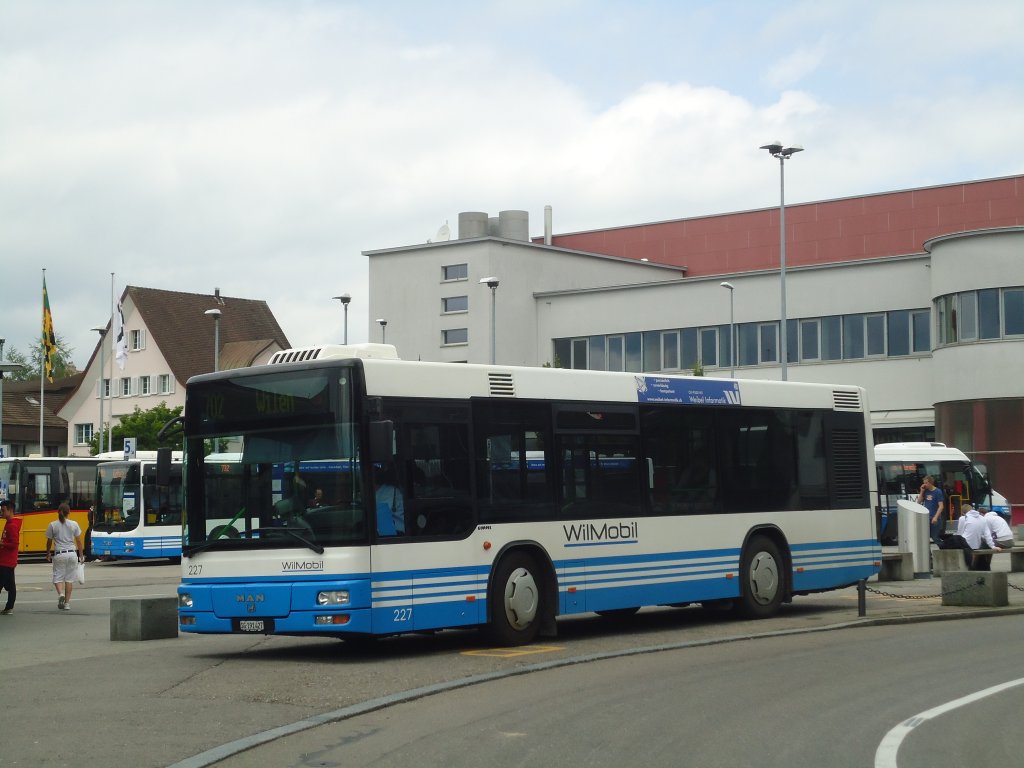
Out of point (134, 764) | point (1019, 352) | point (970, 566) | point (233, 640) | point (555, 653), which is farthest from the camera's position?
point (1019, 352)

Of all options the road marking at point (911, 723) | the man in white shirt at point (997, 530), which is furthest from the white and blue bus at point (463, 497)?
the man in white shirt at point (997, 530)

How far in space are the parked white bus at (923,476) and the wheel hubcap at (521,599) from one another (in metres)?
29.6

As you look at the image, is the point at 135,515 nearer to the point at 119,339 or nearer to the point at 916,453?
the point at 119,339

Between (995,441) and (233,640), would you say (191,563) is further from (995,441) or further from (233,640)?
(995,441)

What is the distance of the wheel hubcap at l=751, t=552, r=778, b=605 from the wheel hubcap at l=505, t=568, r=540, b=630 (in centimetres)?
398

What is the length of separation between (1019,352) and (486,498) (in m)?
37.7

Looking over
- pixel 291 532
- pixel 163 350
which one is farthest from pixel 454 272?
pixel 291 532

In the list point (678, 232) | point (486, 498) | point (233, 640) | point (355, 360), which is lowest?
point (233, 640)

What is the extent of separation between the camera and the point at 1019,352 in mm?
48406

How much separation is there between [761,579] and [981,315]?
34.1m

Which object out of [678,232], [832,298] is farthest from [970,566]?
[678,232]

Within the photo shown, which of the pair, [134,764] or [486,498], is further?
[486,498]

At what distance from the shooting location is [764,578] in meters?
18.5

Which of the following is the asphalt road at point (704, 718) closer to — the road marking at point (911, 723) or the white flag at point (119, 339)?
the road marking at point (911, 723)
